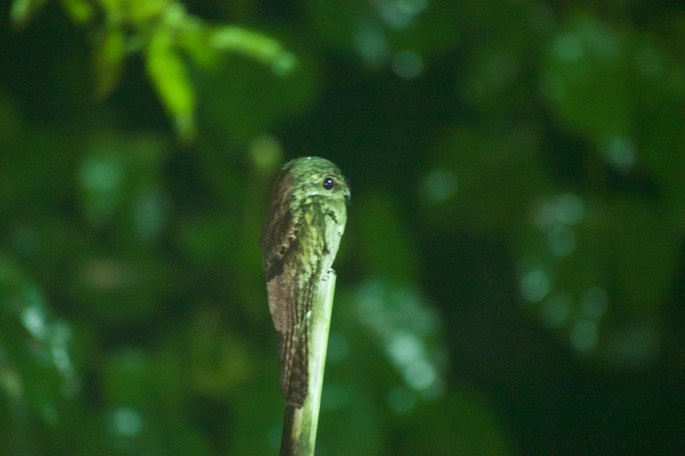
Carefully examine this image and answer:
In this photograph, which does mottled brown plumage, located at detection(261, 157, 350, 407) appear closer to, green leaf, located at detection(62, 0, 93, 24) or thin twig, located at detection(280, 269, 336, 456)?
thin twig, located at detection(280, 269, 336, 456)

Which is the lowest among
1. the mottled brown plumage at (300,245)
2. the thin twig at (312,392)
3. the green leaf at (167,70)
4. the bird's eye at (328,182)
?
the thin twig at (312,392)

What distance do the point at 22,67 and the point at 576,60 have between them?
47 cm

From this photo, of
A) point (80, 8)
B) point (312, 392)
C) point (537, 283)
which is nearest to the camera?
point (312, 392)

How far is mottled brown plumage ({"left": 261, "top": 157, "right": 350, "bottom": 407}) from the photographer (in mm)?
212

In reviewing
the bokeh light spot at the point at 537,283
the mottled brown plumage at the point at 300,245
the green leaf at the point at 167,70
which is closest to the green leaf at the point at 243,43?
the green leaf at the point at 167,70

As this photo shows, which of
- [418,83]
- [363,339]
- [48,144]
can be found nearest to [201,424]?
[363,339]

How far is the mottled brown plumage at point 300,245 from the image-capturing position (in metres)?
0.21

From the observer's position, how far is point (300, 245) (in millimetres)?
216

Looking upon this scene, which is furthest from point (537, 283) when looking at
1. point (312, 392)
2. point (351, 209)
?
point (312, 392)

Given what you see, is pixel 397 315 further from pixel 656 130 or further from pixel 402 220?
pixel 656 130

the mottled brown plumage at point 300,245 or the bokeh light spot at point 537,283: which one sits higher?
the bokeh light spot at point 537,283

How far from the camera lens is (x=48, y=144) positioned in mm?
597

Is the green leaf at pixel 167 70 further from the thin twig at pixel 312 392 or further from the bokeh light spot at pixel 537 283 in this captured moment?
the bokeh light spot at pixel 537 283

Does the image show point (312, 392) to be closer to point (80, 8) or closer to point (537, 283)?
point (80, 8)
